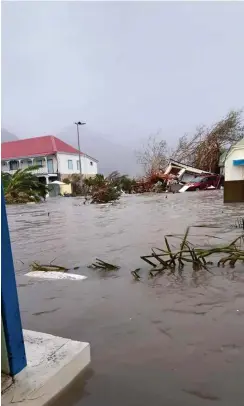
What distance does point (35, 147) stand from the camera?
44281 mm

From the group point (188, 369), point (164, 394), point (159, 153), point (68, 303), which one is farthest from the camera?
point (159, 153)

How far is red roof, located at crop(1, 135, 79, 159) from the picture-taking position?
4288 centimetres

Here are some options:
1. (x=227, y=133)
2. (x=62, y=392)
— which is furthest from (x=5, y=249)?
(x=227, y=133)

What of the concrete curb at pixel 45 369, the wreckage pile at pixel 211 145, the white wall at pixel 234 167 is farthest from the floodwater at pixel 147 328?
the wreckage pile at pixel 211 145

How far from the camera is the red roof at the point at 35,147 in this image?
42875 mm

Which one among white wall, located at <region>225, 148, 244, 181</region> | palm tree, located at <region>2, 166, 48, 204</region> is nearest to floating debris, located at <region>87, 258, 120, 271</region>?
white wall, located at <region>225, 148, 244, 181</region>

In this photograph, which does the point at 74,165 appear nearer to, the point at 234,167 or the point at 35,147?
the point at 35,147

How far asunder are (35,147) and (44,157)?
316 cm

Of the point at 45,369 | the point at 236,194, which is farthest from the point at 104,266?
the point at 236,194

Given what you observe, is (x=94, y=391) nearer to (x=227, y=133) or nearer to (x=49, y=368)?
(x=49, y=368)

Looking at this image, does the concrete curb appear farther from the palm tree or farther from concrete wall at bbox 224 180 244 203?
the palm tree

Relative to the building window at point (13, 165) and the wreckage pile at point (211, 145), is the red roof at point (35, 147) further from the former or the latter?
the wreckage pile at point (211, 145)

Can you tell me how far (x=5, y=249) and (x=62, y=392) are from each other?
933mm

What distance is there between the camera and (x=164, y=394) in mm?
1933
